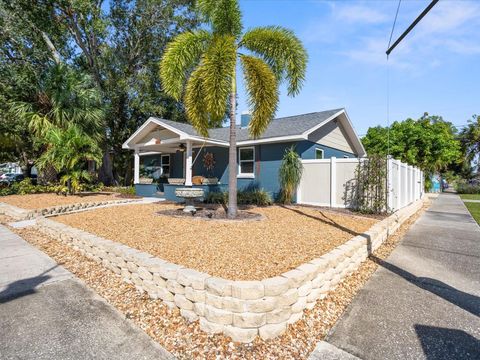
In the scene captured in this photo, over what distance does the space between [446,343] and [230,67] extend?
22.7 feet

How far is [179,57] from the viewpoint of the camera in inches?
305

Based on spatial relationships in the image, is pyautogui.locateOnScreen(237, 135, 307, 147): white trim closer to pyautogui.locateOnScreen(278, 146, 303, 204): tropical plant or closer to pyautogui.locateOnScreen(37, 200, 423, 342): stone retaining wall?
pyautogui.locateOnScreen(278, 146, 303, 204): tropical plant

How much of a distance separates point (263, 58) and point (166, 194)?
8.26 m

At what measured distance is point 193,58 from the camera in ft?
26.4

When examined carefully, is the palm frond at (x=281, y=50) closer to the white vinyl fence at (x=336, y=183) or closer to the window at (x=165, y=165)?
the white vinyl fence at (x=336, y=183)

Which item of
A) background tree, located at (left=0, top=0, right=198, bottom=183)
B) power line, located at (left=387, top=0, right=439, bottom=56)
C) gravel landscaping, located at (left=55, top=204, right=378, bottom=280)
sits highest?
background tree, located at (left=0, top=0, right=198, bottom=183)

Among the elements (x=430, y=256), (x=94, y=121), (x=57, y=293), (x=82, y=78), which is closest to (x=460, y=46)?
(x=430, y=256)

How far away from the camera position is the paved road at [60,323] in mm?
2582

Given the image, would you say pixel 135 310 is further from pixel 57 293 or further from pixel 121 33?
pixel 121 33

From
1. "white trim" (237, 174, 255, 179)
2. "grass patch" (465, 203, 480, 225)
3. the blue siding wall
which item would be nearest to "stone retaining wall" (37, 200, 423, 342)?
the blue siding wall

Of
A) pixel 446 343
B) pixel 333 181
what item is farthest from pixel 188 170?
pixel 446 343

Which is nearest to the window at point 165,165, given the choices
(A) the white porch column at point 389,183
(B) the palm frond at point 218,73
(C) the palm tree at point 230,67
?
(C) the palm tree at point 230,67

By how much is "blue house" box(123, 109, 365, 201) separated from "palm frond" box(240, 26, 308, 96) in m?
3.21

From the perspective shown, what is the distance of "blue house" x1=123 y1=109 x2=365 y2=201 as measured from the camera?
12.0m
